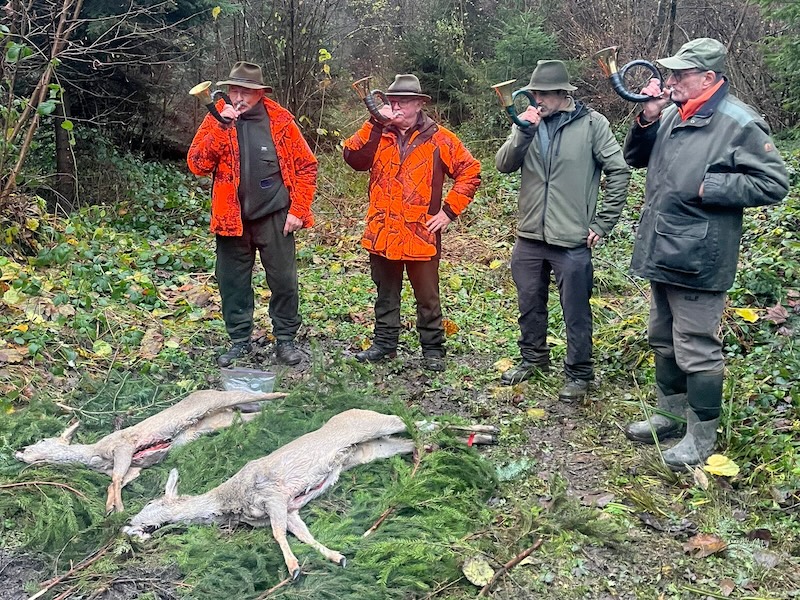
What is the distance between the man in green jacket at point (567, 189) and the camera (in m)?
4.59

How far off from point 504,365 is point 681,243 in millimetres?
2074

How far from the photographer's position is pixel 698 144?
142 inches

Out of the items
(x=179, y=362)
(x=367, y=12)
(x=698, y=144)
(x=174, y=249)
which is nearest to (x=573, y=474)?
(x=698, y=144)

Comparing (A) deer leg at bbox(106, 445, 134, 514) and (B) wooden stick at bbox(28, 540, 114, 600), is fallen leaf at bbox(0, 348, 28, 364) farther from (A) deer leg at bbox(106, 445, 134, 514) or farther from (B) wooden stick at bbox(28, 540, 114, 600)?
(B) wooden stick at bbox(28, 540, 114, 600)

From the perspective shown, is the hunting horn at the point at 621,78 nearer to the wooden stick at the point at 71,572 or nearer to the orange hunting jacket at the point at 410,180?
the orange hunting jacket at the point at 410,180

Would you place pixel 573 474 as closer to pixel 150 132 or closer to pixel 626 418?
pixel 626 418

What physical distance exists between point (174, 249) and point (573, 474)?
18.2 feet

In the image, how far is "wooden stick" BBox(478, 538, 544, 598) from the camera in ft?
9.35

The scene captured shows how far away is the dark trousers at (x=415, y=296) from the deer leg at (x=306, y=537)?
2562 millimetres

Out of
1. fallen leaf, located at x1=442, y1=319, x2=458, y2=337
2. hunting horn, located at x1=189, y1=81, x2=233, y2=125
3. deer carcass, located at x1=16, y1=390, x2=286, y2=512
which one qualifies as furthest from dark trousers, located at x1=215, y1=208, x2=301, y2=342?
deer carcass, located at x1=16, y1=390, x2=286, y2=512

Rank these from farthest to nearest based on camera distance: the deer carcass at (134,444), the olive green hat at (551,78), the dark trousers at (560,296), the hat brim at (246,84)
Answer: the hat brim at (246,84), the dark trousers at (560,296), the olive green hat at (551,78), the deer carcass at (134,444)

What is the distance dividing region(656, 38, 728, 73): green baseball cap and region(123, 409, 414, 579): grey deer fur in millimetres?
2549

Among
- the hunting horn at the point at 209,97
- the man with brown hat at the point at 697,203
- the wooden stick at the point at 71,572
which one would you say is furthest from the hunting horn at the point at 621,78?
the wooden stick at the point at 71,572

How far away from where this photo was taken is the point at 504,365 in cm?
546
